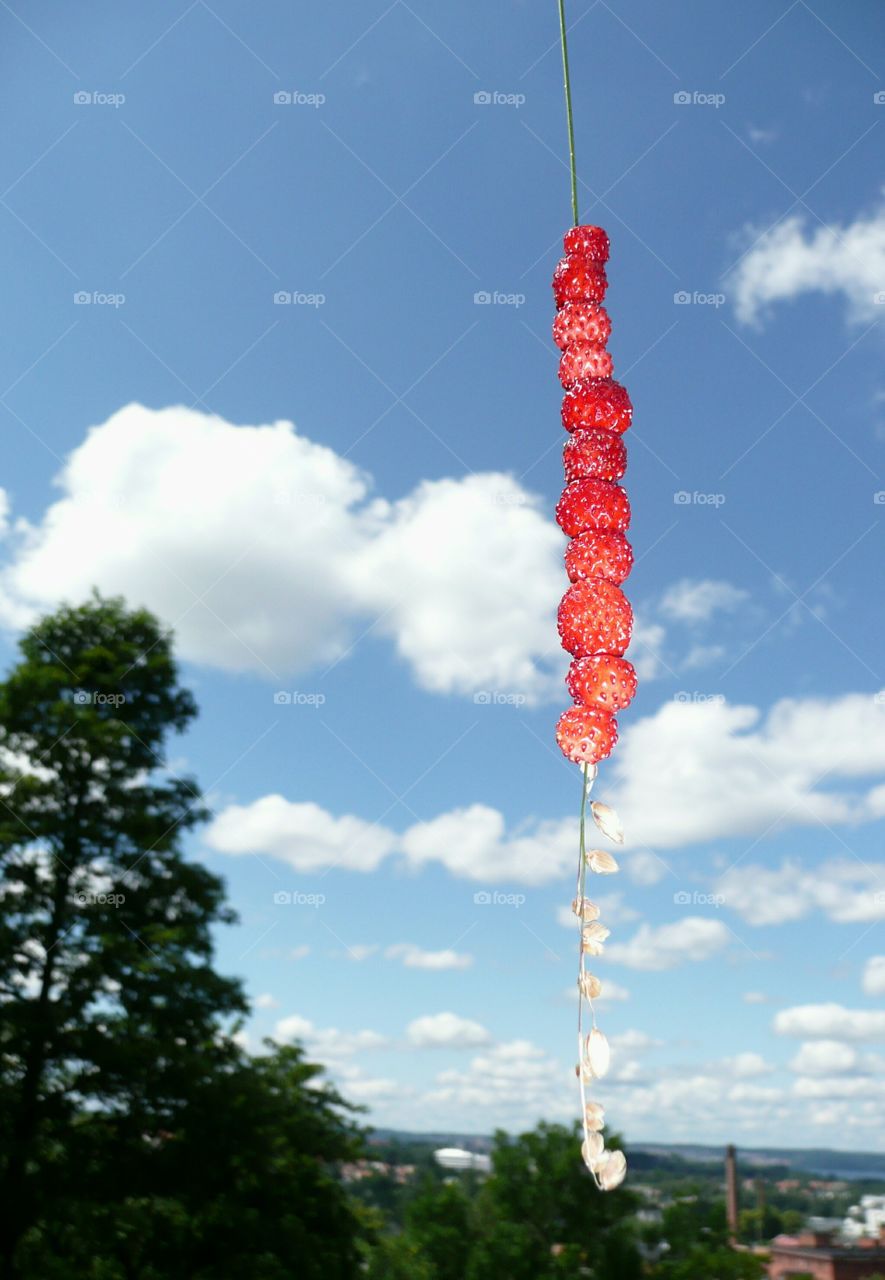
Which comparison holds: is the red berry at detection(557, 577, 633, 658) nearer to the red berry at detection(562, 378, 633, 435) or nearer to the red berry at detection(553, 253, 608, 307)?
the red berry at detection(562, 378, 633, 435)

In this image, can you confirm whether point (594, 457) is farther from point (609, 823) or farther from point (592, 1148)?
point (592, 1148)

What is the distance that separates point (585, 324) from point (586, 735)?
532 millimetres

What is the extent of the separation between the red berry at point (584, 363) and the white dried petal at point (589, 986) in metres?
0.71

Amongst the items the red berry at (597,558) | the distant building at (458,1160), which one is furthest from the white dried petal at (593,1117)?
the distant building at (458,1160)

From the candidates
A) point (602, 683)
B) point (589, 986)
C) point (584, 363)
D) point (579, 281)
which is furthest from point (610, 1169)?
point (579, 281)

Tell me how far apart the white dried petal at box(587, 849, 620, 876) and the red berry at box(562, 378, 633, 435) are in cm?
52

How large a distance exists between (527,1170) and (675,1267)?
111cm

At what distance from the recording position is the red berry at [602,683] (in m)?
1.30

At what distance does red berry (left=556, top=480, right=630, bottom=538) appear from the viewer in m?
1.35

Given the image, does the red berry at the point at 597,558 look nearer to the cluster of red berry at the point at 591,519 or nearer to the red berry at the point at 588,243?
the cluster of red berry at the point at 591,519

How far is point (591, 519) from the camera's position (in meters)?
1.35

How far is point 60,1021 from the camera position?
6.27m

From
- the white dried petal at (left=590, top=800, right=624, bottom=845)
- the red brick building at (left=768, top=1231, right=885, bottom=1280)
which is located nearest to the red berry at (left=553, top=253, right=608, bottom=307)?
the white dried petal at (left=590, top=800, right=624, bottom=845)

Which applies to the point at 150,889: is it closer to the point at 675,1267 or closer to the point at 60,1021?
the point at 60,1021
